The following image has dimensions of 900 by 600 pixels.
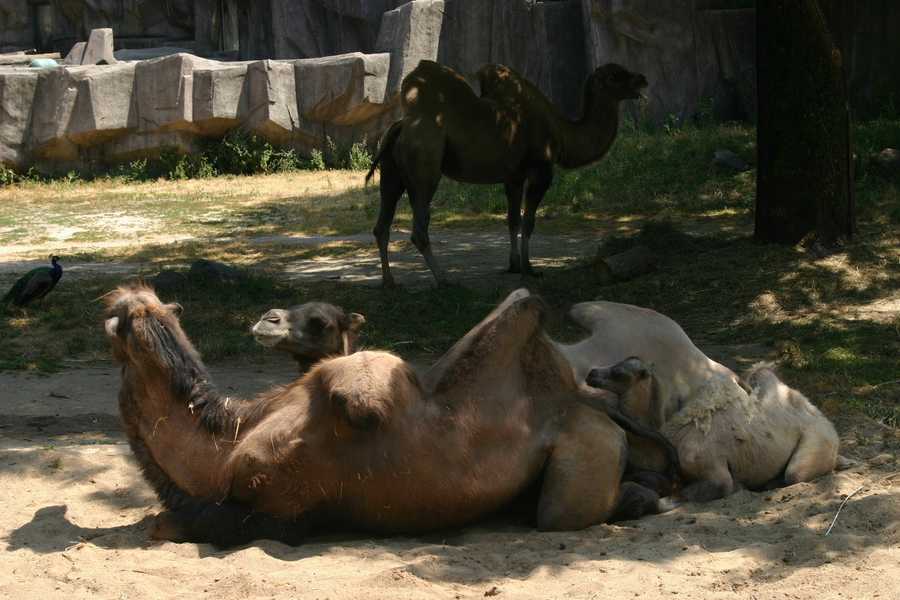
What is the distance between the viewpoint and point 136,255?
39.4 ft

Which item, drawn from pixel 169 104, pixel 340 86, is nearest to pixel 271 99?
pixel 340 86

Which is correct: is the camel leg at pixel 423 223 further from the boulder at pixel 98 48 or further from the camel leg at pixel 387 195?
the boulder at pixel 98 48

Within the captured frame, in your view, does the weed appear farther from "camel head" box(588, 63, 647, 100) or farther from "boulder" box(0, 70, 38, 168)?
"camel head" box(588, 63, 647, 100)

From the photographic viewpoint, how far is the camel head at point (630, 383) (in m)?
4.68

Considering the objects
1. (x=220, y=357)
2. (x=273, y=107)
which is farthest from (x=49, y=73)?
(x=220, y=357)

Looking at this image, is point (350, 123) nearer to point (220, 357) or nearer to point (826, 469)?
point (220, 357)

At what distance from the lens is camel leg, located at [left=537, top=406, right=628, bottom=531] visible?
14.4 ft

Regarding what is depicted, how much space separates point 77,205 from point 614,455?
13638 mm

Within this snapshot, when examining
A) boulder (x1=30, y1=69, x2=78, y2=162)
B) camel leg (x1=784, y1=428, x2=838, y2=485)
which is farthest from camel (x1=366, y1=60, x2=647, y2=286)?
boulder (x1=30, y1=69, x2=78, y2=162)

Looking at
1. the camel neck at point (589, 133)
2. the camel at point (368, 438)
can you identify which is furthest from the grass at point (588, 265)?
the camel at point (368, 438)

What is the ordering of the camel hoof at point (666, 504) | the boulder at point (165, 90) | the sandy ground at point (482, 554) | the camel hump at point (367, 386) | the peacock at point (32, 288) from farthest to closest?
the boulder at point (165, 90) < the peacock at point (32, 288) < the camel hoof at point (666, 504) < the camel hump at point (367, 386) < the sandy ground at point (482, 554)

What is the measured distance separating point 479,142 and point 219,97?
10.4m

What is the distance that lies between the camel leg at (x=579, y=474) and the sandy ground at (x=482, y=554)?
2.9 inches

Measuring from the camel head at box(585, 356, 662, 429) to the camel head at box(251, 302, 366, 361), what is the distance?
115 centimetres
